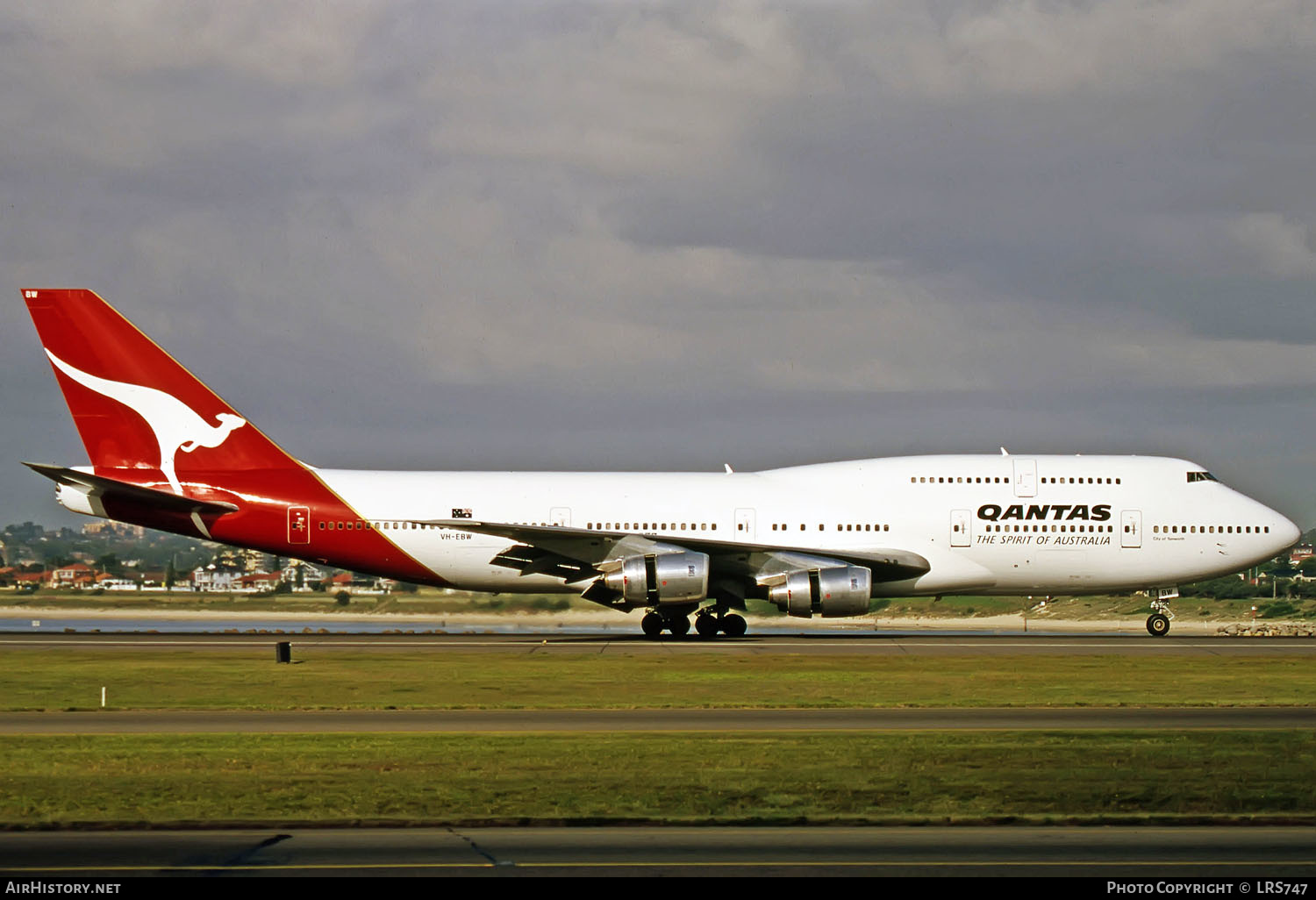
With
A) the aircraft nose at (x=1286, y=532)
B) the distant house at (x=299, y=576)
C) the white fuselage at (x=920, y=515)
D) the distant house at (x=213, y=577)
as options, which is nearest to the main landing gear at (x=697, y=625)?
the white fuselage at (x=920, y=515)

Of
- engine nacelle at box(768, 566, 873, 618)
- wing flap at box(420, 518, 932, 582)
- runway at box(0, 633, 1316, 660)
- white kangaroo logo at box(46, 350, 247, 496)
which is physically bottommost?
runway at box(0, 633, 1316, 660)

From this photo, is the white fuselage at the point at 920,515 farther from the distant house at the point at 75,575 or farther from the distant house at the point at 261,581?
the distant house at the point at 75,575

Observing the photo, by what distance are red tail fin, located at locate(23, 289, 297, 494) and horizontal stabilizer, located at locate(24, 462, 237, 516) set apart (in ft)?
3.09

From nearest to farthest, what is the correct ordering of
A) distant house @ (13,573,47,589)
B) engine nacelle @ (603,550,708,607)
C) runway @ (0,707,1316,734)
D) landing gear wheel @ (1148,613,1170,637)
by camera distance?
runway @ (0,707,1316,734) → engine nacelle @ (603,550,708,607) → landing gear wheel @ (1148,613,1170,637) → distant house @ (13,573,47,589)

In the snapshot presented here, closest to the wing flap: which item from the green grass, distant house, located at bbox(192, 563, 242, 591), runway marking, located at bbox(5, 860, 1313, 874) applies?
the green grass

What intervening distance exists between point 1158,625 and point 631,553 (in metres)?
15.0

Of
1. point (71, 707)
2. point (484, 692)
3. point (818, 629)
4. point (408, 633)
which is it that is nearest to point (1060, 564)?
point (818, 629)

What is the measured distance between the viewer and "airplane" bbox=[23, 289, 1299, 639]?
40344mm

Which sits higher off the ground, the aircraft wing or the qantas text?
the qantas text

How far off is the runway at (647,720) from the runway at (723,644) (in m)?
10.9

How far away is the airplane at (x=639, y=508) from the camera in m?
40.3

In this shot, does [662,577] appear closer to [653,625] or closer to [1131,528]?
[653,625]

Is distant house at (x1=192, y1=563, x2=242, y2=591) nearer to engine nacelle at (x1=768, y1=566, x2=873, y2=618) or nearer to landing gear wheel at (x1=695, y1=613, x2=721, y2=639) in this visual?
landing gear wheel at (x1=695, y1=613, x2=721, y2=639)
